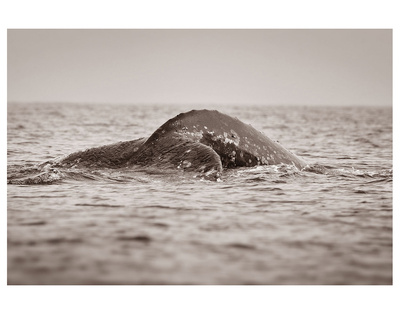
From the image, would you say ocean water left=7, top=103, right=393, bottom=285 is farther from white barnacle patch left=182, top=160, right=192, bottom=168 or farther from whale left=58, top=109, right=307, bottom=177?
whale left=58, top=109, right=307, bottom=177

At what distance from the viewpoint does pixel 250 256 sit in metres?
5.26

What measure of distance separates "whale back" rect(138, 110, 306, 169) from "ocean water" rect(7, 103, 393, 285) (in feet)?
1.14

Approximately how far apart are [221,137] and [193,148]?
908 mm

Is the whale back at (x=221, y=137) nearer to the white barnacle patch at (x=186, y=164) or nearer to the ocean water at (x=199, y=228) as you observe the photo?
the ocean water at (x=199, y=228)

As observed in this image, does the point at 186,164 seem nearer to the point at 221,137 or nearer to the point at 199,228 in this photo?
the point at 221,137

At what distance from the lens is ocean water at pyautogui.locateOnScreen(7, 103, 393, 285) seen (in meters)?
4.82

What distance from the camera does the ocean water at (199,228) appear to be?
4.82 metres

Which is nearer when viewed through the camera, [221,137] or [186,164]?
[186,164]

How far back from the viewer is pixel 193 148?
30.7 feet

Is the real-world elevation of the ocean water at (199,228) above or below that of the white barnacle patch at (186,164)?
below

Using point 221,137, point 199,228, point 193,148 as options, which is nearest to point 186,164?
point 193,148

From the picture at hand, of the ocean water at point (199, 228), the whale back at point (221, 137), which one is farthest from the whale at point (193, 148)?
the ocean water at point (199, 228)

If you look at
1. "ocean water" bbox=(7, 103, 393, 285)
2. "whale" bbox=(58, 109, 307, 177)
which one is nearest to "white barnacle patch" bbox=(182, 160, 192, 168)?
"whale" bbox=(58, 109, 307, 177)
